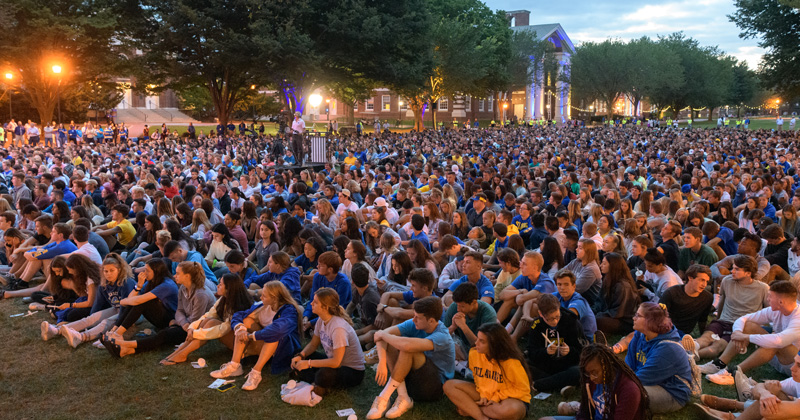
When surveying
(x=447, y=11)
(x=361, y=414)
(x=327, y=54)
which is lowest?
(x=361, y=414)

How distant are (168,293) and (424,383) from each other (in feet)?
10.8

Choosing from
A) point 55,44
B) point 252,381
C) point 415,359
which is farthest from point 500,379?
point 55,44

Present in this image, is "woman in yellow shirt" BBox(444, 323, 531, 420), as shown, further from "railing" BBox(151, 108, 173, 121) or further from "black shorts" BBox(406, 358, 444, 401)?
"railing" BBox(151, 108, 173, 121)

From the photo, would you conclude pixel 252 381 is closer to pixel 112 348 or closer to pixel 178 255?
pixel 112 348

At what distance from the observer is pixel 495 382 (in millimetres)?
4863

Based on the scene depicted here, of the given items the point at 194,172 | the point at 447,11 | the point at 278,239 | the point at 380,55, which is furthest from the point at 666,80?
the point at 278,239

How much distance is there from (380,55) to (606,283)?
104 ft

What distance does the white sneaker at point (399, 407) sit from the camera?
17.3ft

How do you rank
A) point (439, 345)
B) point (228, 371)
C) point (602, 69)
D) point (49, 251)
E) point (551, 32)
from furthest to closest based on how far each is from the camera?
point (551, 32) < point (602, 69) < point (49, 251) < point (228, 371) < point (439, 345)

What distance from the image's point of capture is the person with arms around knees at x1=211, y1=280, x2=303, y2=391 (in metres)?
6.00

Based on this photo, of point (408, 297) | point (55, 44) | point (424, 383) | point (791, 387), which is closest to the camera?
point (791, 387)

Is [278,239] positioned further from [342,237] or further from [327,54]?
[327,54]

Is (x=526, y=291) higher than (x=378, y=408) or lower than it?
higher

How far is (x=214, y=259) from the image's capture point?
9008mm
